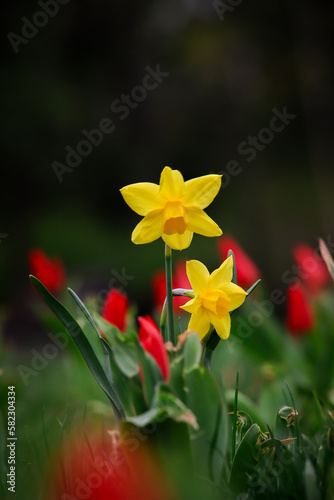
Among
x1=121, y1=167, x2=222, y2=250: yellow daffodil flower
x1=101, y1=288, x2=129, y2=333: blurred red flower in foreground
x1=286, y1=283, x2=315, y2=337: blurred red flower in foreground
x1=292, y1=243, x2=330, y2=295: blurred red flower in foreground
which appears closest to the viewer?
x1=121, y1=167, x2=222, y2=250: yellow daffodil flower

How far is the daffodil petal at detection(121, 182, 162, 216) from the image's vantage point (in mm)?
565

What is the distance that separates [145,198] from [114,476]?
0.86 feet

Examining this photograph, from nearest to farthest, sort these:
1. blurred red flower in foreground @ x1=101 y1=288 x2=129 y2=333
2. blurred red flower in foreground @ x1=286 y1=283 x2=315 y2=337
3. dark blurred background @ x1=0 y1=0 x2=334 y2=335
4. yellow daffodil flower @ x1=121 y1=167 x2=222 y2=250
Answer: yellow daffodil flower @ x1=121 y1=167 x2=222 y2=250, blurred red flower in foreground @ x1=101 y1=288 x2=129 y2=333, blurred red flower in foreground @ x1=286 y1=283 x2=315 y2=337, dark blurred background @ x1=0 y1=0 x2=334 y2=335

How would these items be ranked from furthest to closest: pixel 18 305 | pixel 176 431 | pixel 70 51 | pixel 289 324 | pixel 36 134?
pixel 70 51 < pixel 36 134 < pixel 18 305 < pixel 289 324 < pixel 176 431

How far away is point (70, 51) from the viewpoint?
4.45 metres

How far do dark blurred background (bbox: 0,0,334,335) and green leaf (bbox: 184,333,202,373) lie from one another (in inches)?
134

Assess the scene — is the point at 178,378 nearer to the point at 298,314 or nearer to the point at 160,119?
the point at 298,314

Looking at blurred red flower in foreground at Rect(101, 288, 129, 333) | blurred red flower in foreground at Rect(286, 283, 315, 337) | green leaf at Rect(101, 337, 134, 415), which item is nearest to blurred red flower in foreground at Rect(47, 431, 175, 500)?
green leaf at Rect(101, 337, 134, 415)

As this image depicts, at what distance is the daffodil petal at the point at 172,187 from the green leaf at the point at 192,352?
5.5 inches

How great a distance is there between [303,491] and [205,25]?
4421mm

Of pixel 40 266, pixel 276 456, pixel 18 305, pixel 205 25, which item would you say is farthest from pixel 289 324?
pixel 205 25

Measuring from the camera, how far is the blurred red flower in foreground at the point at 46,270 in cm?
129

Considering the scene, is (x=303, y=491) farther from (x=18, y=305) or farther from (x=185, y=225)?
(x=18, y=305)

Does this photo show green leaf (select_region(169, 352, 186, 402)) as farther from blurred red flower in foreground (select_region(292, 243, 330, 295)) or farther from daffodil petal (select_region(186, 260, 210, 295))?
blurred red flower in foreground (select_region(292, 243, 330, 295))
